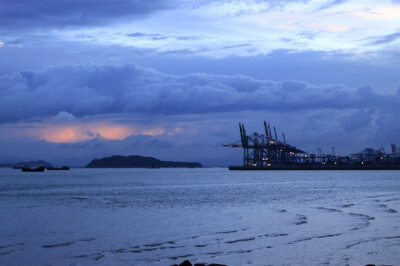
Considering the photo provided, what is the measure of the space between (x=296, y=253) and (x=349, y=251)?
6.89 ft

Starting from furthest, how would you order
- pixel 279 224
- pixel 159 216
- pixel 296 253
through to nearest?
pixel 159 216, pixel 279 224, pixel 296 253

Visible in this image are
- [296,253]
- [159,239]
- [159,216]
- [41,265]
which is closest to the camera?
[41,265]

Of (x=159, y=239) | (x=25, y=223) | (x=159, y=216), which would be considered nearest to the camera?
(x=159, y=239)

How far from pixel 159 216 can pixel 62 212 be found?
310 inches

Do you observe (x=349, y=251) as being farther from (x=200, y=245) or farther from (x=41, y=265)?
(x=41, y=265)

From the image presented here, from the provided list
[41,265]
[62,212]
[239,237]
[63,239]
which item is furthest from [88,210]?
[41,265]

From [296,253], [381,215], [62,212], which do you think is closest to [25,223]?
[62,212]

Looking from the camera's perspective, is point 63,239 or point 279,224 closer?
point 63,239

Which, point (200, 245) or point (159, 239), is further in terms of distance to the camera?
point (159, 239)

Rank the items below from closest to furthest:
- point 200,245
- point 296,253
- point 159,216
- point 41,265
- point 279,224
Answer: point 41,265 < point 296,253 < point 200,245 < point 279,224 < point 159,216

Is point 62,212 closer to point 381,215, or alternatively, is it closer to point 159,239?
point 159,239

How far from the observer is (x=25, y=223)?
32438mm

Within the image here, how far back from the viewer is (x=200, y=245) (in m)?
23.3

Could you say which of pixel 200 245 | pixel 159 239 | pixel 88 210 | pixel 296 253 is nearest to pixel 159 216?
pixel 88 210
